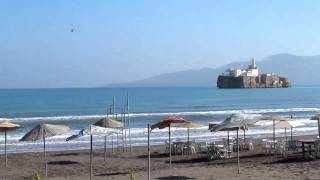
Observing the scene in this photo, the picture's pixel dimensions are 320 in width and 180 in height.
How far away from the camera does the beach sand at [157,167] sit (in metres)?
17.5

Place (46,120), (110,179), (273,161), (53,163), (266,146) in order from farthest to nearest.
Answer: (46,120) → (266,146) → (53,163) → (273,161) → (110,179)

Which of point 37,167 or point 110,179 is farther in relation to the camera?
point 37,167

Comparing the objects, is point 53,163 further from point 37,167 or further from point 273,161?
point 273,161

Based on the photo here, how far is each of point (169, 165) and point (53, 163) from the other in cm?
473

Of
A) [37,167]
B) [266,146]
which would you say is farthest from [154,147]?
[37,167]

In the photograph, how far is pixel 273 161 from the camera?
2100cm

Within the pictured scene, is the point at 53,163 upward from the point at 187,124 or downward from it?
downward

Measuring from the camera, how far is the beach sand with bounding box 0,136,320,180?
17547 millimetres

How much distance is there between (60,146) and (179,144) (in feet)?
27.2

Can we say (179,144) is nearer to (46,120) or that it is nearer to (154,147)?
(154,147)

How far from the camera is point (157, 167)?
816 inches

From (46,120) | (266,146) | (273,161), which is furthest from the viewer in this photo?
(46,120)

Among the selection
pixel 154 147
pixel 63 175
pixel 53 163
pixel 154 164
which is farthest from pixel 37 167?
pixel 154 147

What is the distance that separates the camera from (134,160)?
23.3 meters
